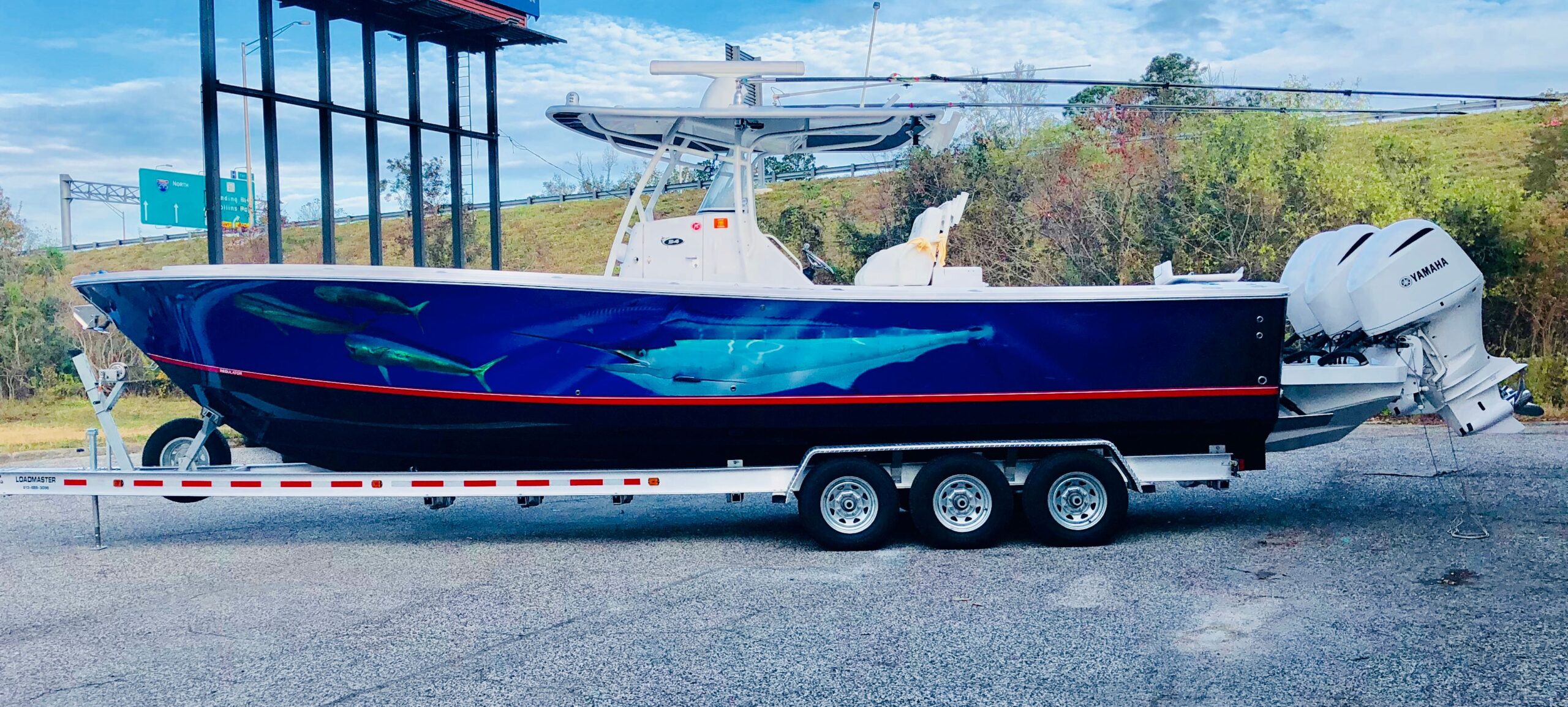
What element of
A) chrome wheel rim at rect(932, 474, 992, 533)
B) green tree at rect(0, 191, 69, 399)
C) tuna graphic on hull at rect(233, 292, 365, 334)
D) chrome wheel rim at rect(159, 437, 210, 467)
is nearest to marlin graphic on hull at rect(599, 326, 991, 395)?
chrome wheel rim at rect(932, 474, 992, 533)

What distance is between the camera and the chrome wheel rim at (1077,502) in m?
7.41

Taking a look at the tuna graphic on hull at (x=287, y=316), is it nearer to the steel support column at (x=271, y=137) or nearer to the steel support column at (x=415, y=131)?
the steel support column at (x=271, y=137)

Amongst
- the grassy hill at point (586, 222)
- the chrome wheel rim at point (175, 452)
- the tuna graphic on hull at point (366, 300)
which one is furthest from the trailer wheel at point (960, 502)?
the grassy hill at point (586, 222)

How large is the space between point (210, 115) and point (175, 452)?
16.7 feet

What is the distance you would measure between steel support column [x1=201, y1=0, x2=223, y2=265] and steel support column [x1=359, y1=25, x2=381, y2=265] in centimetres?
228

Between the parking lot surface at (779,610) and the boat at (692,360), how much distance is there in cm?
71

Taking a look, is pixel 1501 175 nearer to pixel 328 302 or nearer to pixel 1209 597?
pixel 1209 597

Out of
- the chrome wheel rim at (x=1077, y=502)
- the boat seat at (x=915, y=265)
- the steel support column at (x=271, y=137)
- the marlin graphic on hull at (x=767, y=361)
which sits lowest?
the chrome wheel rim at (x=1077, y=502)

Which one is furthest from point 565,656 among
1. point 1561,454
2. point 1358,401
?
point 1561,454

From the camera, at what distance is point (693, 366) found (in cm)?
715

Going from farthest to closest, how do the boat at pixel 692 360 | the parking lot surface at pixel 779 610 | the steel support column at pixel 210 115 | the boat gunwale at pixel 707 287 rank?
1. the steel support column at pixel 210 115
2. the boat at pixel 692 360
3. the boat gunwale at pixel 707 287
4. the parking lot surface at pixel 779 610

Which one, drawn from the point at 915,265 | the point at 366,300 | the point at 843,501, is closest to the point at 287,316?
the point at 366,300

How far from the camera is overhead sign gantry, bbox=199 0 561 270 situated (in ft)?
39.0

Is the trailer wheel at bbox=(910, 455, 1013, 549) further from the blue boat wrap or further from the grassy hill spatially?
the grassy hill
